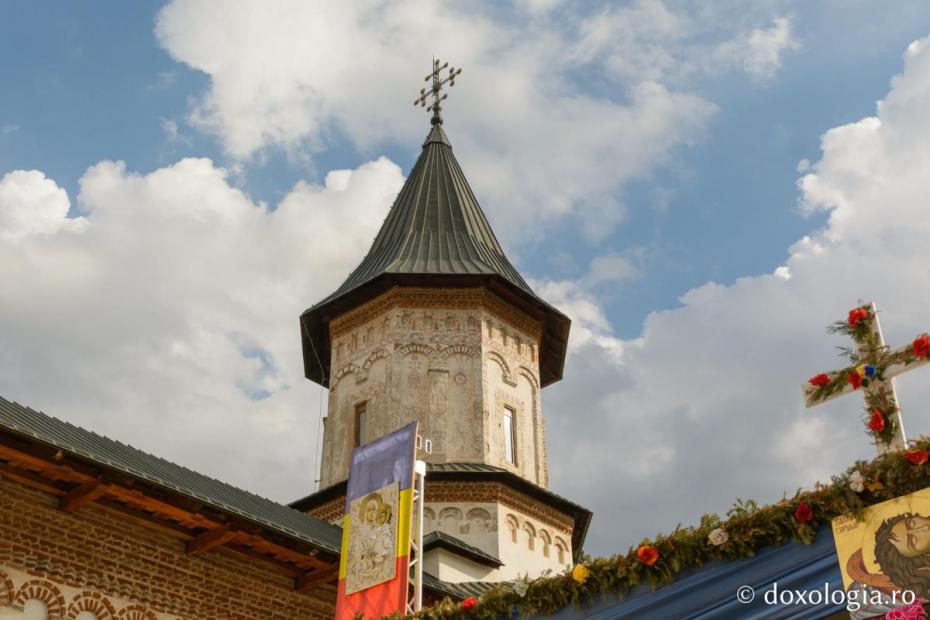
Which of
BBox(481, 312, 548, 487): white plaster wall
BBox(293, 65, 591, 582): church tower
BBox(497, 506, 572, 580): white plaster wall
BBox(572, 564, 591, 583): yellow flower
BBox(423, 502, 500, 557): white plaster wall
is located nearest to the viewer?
BBox(572, 564, 591, 583): yellow flower

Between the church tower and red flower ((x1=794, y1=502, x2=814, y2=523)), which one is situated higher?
the church tower

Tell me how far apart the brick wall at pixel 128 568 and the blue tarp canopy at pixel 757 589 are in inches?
225

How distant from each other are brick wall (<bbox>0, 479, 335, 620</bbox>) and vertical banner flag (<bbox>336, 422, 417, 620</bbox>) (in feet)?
3.99

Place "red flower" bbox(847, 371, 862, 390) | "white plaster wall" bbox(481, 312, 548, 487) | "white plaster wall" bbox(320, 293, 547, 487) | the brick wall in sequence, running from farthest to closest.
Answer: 1. "white plaster wall" bbox(481, 312, 548, 487)
2. "white plaster wall" bbox(320, 293, 547, 487)
3. the brick wall
4. "red flower" bbox(847, 371, 862, 390)

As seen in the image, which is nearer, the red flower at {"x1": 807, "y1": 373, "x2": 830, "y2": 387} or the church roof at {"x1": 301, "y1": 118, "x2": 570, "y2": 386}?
the red flower at {"x1": 807, "y1": 373, "x2": 830, "y2": 387}

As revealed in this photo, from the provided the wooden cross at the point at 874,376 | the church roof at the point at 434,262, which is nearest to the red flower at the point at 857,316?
the wooden cross at the point at 874,376

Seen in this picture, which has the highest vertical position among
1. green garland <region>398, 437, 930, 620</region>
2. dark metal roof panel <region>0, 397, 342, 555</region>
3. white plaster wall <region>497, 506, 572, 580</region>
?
white plaster wall <region>497, 506, 572, 580</region>

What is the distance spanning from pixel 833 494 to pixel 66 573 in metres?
7.48

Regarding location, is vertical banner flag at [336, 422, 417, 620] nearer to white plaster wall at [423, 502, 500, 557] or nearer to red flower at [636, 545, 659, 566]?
red flower at [636, 545, 659, 566]

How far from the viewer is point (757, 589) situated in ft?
21.8

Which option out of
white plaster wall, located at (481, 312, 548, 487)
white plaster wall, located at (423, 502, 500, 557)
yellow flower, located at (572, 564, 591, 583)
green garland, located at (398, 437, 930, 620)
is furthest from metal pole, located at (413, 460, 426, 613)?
white plaster wall, located at (481, 312, 548, 487)

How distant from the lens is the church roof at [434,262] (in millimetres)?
20109

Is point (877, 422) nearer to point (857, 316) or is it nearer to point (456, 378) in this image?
point (857, 316)

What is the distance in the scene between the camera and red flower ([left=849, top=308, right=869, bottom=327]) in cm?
719
